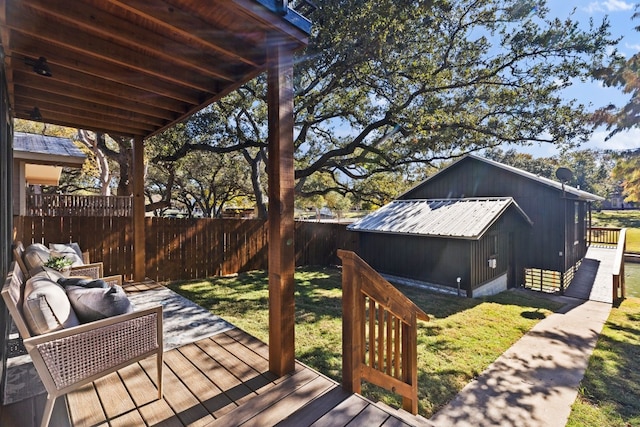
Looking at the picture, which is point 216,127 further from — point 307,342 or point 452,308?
point 452,308

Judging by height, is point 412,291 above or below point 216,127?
below

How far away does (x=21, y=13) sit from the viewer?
86.0 inches

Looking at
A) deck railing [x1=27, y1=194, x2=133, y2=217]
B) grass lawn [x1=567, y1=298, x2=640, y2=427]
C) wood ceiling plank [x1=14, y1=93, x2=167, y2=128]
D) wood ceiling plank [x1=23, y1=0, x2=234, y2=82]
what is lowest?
grass lawn [x1=567, y1=298, x2=640, y2=427]

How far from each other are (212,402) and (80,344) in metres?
0.93

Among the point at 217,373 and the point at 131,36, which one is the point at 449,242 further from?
the point at 131,36

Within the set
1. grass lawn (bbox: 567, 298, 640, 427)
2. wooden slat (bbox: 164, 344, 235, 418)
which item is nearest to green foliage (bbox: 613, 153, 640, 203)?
grass lawn (bbox: 567, 298, 640, 427)

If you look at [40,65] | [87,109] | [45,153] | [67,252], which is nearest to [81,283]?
[40,65]

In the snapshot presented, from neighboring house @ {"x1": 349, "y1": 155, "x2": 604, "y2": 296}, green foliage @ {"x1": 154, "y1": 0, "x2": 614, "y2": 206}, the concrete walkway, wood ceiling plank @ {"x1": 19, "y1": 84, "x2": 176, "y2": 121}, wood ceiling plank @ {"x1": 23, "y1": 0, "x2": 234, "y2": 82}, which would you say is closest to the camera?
wood ceiling plank @ {"x1": 23, "y1": 0, "x2": 234, "y2": 82}

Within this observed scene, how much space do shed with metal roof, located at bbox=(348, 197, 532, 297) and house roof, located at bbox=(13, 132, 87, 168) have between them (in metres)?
7.40

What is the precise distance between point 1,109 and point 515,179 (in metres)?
12.4

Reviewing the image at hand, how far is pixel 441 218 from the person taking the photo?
884 centimetres

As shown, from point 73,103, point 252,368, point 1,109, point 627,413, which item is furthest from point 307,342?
point 73,103

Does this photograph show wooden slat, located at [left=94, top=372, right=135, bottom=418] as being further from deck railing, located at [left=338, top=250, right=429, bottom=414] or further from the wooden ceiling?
the wooden ceiling

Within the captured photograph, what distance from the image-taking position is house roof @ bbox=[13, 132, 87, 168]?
5.45m
